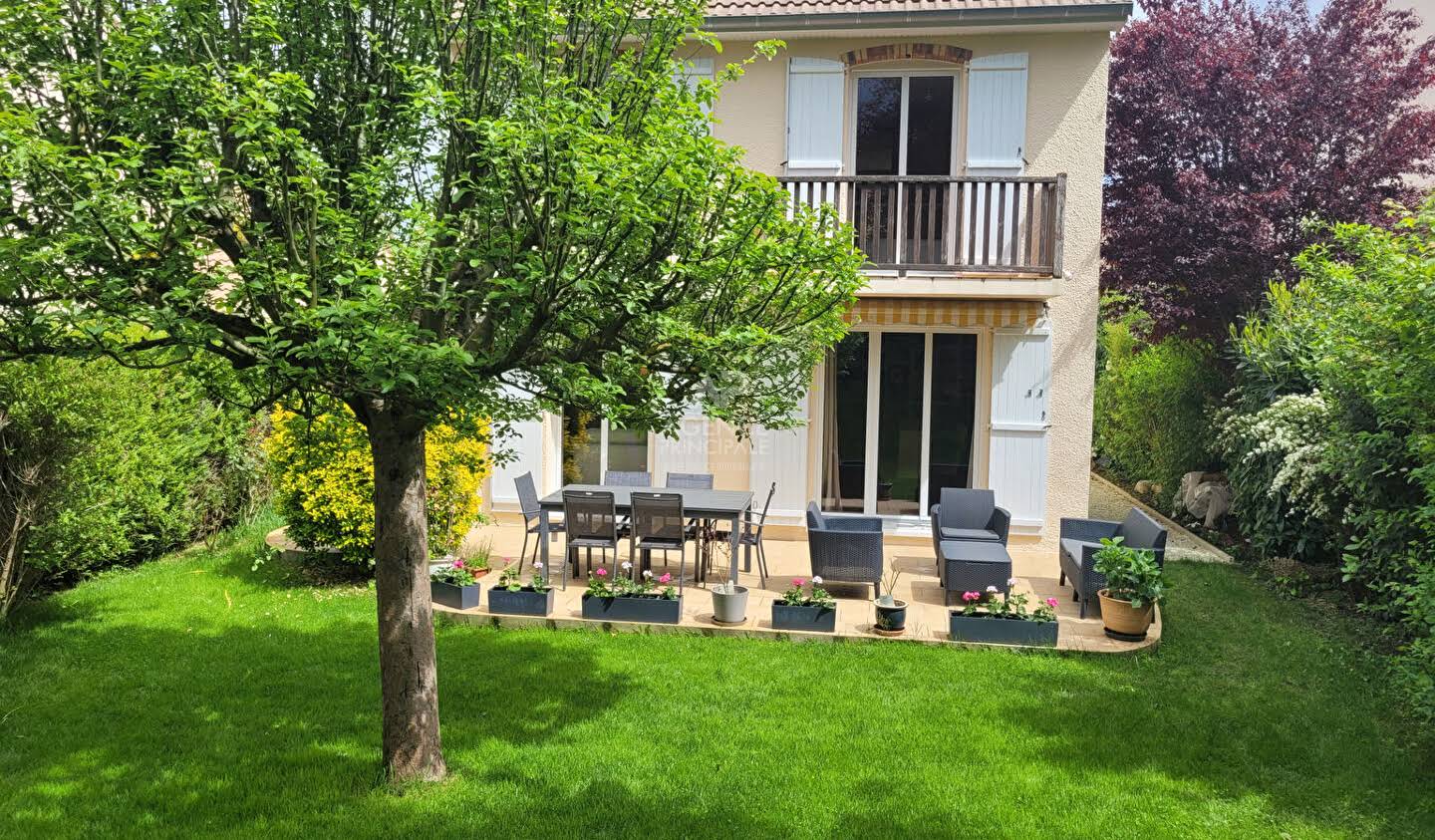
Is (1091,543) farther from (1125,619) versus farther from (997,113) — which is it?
(997,113)

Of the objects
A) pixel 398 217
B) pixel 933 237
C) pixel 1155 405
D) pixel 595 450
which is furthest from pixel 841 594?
pixel 1155 405

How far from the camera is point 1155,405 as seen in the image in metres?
20.0

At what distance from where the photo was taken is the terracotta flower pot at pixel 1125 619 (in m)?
9.70

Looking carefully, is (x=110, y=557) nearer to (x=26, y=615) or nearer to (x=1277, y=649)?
(x=26, y=615)

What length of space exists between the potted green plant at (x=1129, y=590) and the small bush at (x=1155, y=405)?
813 centimetres

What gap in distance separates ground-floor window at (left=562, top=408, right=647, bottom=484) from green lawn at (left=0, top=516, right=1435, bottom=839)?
6.22 m

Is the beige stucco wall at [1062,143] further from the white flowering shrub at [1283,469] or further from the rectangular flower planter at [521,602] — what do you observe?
the rectangular flower planter at [521,602]

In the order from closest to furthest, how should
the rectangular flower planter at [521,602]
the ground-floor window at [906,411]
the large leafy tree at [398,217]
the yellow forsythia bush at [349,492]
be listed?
the large leafy tree at [398,217], the rectangular flower planter at [521,602], the yellow forsythia bush at [349,492], the ground-floor window at [906,411]

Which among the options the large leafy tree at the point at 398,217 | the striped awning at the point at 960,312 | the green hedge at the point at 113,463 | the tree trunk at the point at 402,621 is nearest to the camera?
the large leafy tree at the point at 398,217

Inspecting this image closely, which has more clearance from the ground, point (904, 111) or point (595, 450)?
point (904, 111)

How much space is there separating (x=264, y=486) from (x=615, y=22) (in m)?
11.7

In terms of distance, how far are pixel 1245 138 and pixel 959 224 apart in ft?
26.7

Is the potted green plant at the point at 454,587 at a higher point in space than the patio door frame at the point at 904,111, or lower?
lower

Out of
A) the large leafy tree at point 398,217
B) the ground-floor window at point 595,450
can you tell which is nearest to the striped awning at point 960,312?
the ground-floor window at point 595,450
